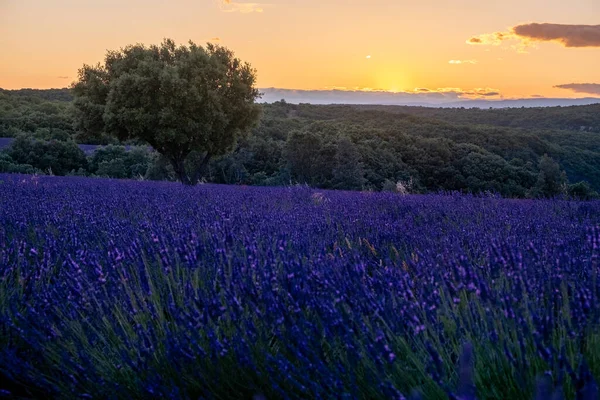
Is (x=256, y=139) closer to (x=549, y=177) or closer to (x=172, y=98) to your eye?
(x=549, y=177)

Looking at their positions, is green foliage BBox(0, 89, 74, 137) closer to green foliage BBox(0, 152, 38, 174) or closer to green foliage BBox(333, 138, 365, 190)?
green foliage BBox(0, 152, 38, 174)

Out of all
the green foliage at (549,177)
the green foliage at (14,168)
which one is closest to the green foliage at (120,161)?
the green foliage at (14,168)

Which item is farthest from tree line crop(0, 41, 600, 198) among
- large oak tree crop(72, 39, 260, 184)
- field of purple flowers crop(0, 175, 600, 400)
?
field of purple flowers crop(0, 175, 600, 400)

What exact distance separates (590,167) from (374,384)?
49.6 metres

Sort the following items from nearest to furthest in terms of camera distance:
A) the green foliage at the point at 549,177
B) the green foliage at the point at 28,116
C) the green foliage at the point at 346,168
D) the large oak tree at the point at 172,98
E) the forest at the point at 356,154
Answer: the large oak tree at the point at 172,98 → the forest at the point at 356,154 → the green foliage at the point at 549,177 → the green foliage at the point at 346,168 → the green foliage at the point at 28,116

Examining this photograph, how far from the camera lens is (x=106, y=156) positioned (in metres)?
29.9

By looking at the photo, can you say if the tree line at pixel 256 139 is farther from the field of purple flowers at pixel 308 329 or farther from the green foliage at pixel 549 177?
the field of purple flowers at pixel 308 329

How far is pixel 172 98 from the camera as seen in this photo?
1421cm

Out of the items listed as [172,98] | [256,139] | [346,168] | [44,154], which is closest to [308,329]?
[172,98]

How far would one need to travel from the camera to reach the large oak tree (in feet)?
46.6

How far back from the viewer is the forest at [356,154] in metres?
27.1

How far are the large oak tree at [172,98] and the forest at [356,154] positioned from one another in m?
1.52

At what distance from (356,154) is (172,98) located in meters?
19.4

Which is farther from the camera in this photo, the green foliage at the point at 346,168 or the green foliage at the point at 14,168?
the green foliage at the point at 346,168
